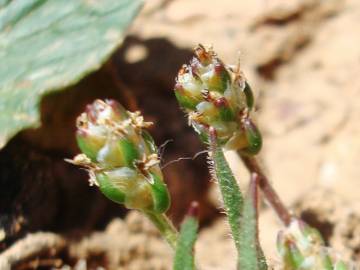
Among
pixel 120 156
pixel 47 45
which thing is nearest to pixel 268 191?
pixel 120 156

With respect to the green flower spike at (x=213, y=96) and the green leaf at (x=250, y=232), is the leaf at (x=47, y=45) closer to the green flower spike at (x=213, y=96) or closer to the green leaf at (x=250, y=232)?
the green flower spike at (x=213, y=96)

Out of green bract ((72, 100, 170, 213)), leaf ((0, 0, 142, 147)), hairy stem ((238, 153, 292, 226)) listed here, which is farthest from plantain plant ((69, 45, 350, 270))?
leaf ((0, 0, 142, 147))

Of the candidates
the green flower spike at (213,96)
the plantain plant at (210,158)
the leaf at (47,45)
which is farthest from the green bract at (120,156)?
the leaf at (47,45)

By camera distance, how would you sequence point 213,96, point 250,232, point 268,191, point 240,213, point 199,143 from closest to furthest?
1. point 250,232
2. point 240,213
3. point 213,96
4. point 268,191
5. point 199,143

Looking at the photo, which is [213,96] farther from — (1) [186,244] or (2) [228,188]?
(1) [186,244]

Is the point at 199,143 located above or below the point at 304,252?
below
